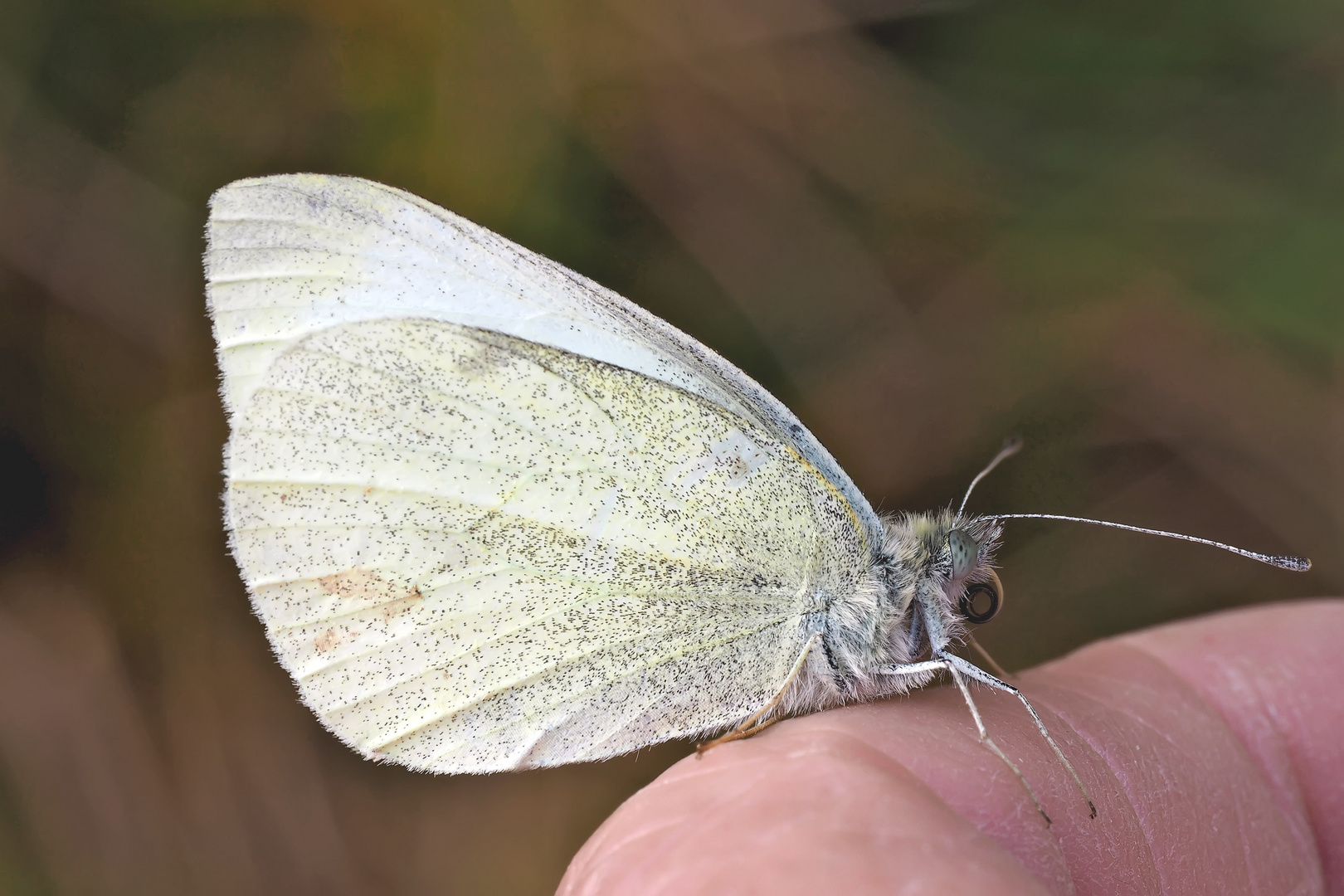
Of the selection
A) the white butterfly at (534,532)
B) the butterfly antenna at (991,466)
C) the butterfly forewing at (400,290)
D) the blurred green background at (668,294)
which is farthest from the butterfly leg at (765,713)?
the blurred green background at (668,294)

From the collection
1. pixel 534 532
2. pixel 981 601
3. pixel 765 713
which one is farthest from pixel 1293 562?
pixel 534 532

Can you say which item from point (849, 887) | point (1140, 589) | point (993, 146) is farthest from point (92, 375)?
point (1140, 589)

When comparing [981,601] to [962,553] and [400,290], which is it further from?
[400,290]

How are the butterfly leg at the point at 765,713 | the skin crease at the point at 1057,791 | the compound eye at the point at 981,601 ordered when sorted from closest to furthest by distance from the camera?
the skin crease at the point at 1057,791
the butterfly leg at the point at 765,713
the compound eye at the point at 981,601

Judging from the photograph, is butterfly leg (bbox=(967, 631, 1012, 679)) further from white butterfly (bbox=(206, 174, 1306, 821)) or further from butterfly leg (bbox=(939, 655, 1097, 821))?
butterfly leg (bbox=(939, 655, 1097, 821))

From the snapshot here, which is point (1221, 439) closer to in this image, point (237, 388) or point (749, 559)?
point (749, 559)

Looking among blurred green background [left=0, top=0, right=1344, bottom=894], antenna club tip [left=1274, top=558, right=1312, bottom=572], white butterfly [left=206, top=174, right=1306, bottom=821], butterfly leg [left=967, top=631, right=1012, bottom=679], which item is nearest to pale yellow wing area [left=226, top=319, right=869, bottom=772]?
white butterfly [left=206, top=174, right=1306, bottom=821]

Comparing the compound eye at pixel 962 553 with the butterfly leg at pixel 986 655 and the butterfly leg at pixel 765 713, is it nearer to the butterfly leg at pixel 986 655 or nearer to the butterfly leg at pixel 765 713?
the butterfly leg at pixel 986 655

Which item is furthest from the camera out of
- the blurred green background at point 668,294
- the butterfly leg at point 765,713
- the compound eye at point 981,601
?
the blurred green background at point 668,294
